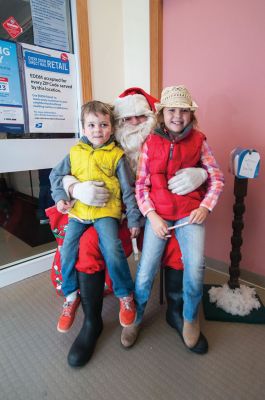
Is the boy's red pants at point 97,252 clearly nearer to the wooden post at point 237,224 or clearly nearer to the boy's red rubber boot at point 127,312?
the boy's red rubber boot at point 127,312

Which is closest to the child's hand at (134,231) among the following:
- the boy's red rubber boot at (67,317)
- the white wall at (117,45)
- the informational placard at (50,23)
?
the boy's red rubber boot at (67,317)

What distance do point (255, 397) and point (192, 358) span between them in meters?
0.24

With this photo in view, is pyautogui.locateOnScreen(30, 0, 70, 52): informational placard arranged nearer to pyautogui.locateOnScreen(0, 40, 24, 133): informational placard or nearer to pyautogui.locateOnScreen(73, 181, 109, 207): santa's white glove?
pyautogui.locateOnScreen(0, 40, 24, 133): informational placard

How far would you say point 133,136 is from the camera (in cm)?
124

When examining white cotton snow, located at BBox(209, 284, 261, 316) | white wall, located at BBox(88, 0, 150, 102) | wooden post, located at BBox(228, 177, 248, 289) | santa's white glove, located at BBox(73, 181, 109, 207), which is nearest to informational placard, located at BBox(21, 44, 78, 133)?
white wall, located at BBox(88, 0, 150, 102)

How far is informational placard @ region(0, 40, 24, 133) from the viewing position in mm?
1420

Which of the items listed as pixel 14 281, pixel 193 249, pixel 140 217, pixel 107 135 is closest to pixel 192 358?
pixel 193 249

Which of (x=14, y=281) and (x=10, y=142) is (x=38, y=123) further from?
(x=14, y=281)

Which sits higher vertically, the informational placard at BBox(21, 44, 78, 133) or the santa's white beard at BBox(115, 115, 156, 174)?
the informational placard at BBox(21, 44, 78, 133)

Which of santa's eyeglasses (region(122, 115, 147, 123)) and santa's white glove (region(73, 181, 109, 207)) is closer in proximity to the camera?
santa's white glove (region(73, 181, 109, 207))

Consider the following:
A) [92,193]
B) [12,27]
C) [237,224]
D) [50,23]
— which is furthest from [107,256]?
[50,23]

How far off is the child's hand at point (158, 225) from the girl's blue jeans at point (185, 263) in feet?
0.12

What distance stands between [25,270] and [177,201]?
3.80 feet

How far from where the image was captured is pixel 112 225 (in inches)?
43.6
